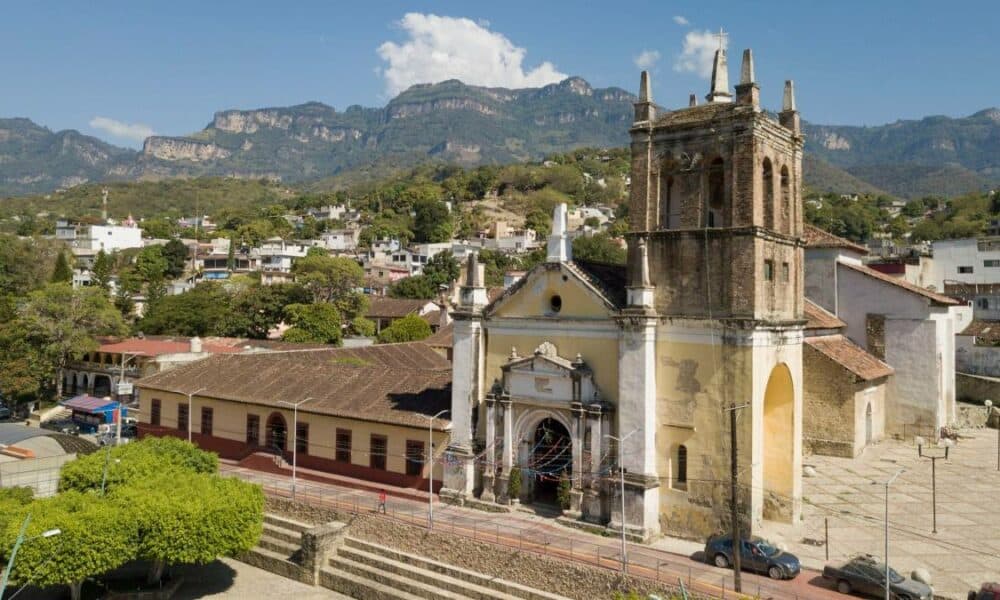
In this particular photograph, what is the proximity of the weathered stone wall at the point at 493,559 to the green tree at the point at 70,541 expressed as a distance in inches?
278

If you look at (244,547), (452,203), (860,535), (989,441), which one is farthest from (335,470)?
(452,203)

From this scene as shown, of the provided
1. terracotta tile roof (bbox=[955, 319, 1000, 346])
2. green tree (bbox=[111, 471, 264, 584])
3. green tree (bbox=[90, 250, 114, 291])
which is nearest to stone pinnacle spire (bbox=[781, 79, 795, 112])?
green tree (bbox=[111, 471, 264, 584])

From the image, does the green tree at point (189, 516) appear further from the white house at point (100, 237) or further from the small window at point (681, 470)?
the white house at point (100, 237)

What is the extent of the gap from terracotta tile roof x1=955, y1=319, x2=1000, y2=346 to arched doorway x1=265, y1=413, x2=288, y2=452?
45464 mm

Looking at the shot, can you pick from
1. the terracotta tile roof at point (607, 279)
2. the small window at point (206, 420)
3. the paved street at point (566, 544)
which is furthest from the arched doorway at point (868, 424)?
the small window at point (206, 420)

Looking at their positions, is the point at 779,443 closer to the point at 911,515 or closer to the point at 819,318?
the point at 911,515

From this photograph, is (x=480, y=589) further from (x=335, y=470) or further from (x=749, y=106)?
(x=749, y=106)

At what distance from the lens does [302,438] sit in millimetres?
32156

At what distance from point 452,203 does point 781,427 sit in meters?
137

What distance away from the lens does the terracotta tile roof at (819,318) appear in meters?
36.4

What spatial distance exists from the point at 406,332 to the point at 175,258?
58.4m

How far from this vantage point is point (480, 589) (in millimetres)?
22094

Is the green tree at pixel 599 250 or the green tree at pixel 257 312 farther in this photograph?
the green tree at pixel 599 250

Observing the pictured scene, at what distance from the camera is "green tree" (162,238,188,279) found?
348 feet
